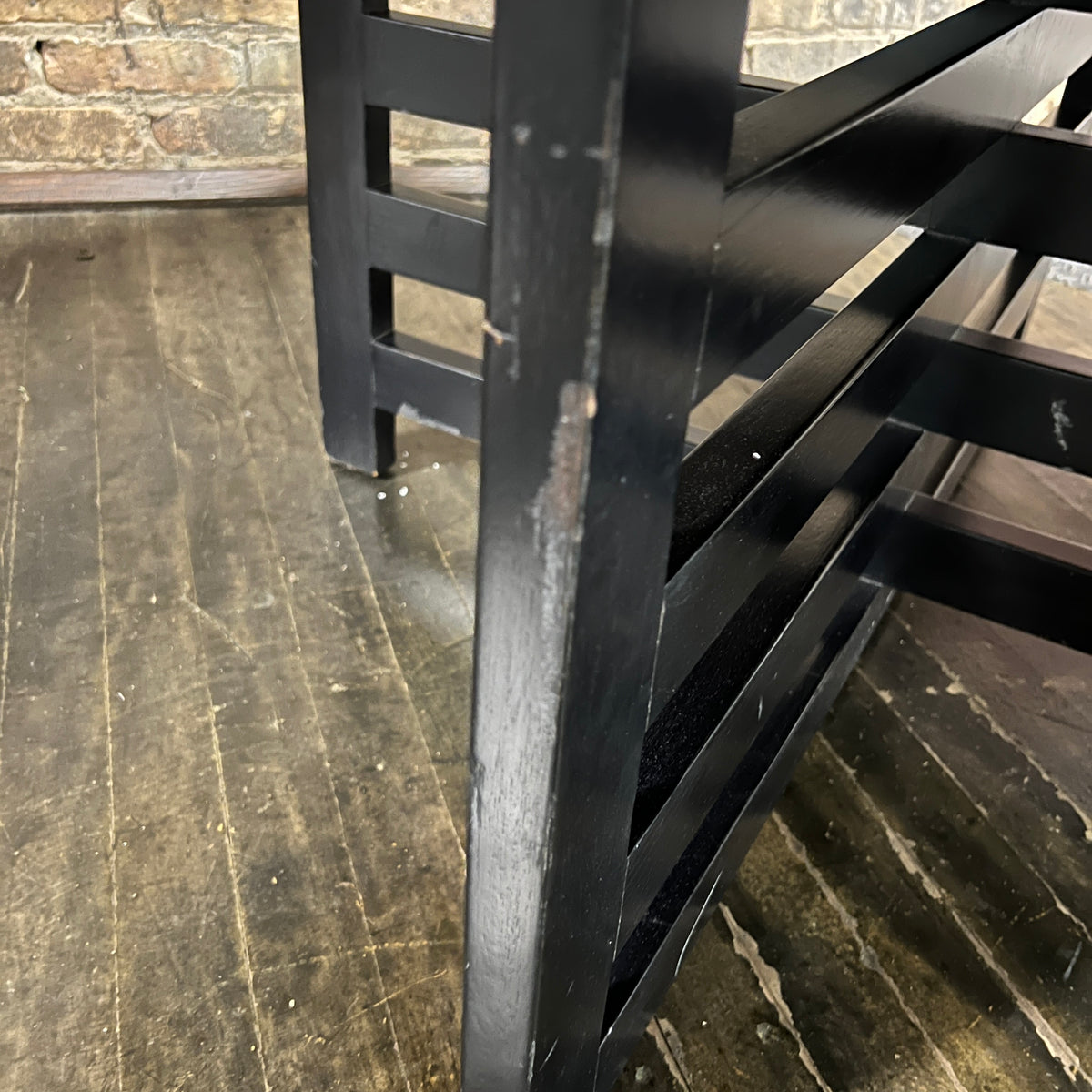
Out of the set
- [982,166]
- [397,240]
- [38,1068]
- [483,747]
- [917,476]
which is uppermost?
[982,166]

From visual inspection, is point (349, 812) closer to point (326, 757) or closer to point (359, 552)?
point (326, 757)

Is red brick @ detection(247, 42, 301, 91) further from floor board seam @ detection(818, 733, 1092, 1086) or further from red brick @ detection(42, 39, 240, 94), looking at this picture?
floor board seam @ detection(818, 733, 1092, 1086)

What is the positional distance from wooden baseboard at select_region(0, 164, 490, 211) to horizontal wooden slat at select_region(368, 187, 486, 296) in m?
1.28

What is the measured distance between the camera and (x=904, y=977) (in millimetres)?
1178

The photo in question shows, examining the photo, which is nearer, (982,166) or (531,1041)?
(531,1041)

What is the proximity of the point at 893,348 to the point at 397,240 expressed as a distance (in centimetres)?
89

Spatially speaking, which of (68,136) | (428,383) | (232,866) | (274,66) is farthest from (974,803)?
(68,136)

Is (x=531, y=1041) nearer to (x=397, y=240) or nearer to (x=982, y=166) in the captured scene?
(x=982, y=166)

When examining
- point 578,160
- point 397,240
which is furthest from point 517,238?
point 397,240

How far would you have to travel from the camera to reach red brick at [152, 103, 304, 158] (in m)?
2.90

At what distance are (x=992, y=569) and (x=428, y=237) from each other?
952 millimetres

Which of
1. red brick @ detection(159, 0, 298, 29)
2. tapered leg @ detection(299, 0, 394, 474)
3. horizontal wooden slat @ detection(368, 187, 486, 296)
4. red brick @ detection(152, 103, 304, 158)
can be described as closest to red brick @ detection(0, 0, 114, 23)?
red brick @ detection(159, 0, 298, 29)

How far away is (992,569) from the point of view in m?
1.45

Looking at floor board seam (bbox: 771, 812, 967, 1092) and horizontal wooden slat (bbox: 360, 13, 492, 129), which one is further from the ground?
horizontal wooden slat (bbox: 360, 13, 492, 129)
